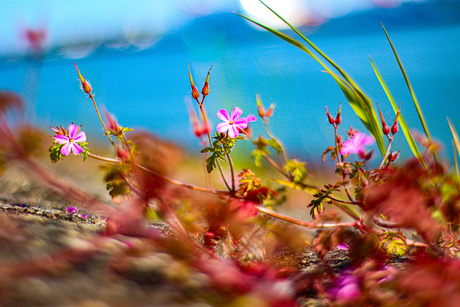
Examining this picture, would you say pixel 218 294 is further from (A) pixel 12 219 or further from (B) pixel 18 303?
(A) pixel 12 219

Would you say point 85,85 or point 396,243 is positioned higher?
point 85,85

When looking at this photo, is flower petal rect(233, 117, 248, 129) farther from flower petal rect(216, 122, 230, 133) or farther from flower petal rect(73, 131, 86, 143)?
flower petal rect(73, 131, 86, 143)

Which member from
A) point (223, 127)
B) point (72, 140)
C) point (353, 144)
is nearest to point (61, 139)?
point (72, 140)

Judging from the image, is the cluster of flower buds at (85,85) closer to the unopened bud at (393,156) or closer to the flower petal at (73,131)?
the flower petal at (73,131)

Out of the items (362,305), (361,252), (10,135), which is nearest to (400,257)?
(361,252)

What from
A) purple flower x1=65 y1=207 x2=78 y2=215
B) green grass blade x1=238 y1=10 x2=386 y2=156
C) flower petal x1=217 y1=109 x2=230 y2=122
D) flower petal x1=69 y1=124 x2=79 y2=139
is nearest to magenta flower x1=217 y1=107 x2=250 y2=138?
flower petal x1=217 y1=109 x2=230 y2=122

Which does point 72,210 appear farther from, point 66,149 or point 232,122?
point 232,122

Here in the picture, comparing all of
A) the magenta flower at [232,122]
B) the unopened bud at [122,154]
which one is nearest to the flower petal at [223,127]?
the magenta flower at [232,122]
